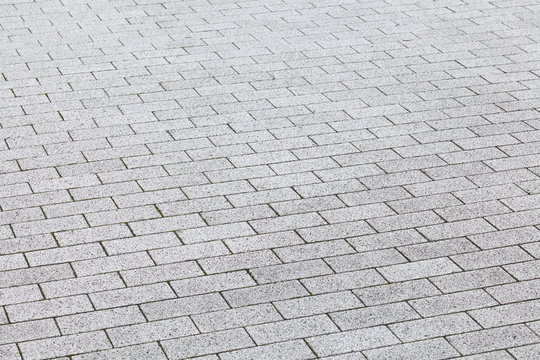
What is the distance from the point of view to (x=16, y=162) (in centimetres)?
757

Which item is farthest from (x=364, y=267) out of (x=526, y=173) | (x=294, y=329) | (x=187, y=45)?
(x=187, y=45)

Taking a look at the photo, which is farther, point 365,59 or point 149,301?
point 365,59

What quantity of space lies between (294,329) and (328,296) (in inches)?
16.5

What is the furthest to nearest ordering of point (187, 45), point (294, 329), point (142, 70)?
point (187, 45), point (142, 70), point (294, 329)

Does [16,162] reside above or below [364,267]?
below

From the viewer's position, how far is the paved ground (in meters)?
5.67

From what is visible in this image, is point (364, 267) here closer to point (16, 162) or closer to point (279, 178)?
point (279, 178)

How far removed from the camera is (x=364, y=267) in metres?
6.25

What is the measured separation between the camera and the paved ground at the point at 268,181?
5.67 m

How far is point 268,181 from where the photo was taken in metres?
7.33

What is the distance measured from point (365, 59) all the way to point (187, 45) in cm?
180

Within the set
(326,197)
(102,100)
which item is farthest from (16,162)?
(326,197)

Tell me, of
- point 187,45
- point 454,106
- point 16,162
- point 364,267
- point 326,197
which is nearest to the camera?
point 364,267

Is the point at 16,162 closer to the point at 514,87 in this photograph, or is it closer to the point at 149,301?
the point at 149,301
